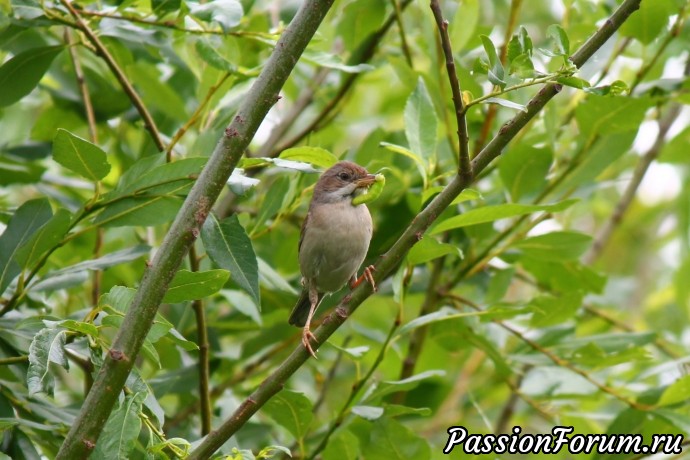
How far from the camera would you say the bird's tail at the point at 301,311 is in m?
4.38

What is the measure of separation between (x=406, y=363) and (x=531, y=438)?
2.51 feet

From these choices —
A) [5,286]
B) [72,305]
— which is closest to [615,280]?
[72,305]

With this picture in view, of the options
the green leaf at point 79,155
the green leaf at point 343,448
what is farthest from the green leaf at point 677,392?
the green leaf at point 79,155

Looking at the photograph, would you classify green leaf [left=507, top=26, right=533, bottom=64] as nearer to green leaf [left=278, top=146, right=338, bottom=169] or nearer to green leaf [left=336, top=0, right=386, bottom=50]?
green leaf [left=278, top=146, right=338, bottom=169]

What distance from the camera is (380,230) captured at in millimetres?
4727

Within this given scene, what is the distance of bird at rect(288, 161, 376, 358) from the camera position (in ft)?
14.5

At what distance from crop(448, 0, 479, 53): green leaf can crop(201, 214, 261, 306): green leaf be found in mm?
1767

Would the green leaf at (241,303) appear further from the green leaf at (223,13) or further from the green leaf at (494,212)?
the green leaf at (223,13)

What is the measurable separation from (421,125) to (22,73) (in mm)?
1557

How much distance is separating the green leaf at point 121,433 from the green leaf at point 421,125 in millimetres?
1460

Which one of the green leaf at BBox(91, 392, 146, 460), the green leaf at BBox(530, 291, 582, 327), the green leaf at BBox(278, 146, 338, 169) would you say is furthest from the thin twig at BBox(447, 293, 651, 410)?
the green leaf at BBox(91, 392, 146, 460)

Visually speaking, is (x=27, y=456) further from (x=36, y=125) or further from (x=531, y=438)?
(x=531, y=438)

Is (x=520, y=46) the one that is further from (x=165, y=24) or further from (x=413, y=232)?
(x=165, y=24)

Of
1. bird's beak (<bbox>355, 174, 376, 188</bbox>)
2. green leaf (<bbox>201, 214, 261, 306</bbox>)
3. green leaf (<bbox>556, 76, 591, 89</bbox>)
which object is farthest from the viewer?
bird's beak (<bbox>355, 174, 376, 188</bbox>)
